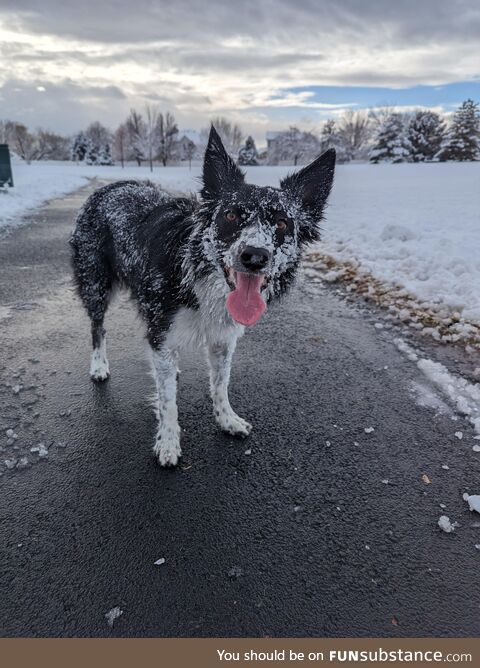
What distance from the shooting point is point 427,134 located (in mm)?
56031

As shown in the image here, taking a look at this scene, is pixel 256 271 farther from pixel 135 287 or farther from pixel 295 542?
pixel 295 542

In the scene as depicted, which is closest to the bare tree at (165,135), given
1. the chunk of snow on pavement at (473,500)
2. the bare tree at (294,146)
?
the bare tree at (294,146)

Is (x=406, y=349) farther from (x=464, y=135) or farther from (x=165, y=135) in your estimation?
(x=165, y=135)

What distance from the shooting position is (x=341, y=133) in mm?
82438

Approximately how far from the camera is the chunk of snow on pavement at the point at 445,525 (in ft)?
8.49

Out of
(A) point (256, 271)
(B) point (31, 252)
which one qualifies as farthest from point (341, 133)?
(A) point (256, 271)

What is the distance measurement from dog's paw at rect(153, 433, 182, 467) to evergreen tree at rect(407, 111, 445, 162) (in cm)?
6400

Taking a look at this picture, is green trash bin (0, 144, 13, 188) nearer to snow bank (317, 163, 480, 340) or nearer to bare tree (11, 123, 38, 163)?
snow bank (317, 163, 480, 340)

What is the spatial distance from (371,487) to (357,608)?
955mm

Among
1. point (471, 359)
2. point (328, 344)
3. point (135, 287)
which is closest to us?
point (135, 287)

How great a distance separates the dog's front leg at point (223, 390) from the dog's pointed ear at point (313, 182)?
1.36 meters

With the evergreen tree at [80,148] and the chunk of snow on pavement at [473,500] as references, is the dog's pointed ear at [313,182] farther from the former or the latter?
the evergreen tree at [80,148]

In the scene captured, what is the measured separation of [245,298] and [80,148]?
113 meters

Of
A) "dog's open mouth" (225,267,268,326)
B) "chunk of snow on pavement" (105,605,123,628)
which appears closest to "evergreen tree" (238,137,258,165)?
"dog's open mouth" (225,267,268,326)
